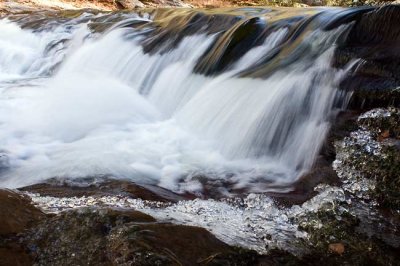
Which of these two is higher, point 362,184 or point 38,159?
point 362,184

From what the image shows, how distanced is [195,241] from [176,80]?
4.58 meters

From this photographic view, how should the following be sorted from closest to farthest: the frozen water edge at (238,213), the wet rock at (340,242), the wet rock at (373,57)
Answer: the wet rock at (340,242)
the frozen water edge at (238,213)
the wet rock at (373,57)

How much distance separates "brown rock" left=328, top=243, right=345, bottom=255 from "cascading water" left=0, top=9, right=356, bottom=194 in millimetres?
1097

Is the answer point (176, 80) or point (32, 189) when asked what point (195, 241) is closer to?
point (32, 189)

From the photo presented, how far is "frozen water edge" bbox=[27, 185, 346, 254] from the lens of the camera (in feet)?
8.06

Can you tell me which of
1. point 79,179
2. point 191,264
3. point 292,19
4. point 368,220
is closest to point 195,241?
point 191,264

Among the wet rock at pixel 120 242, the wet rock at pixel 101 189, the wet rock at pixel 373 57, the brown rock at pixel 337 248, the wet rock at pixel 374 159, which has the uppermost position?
the wet rock at pixel 373 57

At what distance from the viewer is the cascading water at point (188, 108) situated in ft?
13.1

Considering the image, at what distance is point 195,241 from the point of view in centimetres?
223

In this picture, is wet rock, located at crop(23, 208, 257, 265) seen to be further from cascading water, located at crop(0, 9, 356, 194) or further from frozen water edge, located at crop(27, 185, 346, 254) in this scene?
cascading water, located at crop(0, 9, 356, 194)

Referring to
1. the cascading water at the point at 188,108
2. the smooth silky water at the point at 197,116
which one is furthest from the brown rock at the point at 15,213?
the cascading water at the point at 188,108

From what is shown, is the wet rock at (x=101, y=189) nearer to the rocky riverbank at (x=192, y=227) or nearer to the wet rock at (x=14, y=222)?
the rocky riverbank at (x=192, y=227)

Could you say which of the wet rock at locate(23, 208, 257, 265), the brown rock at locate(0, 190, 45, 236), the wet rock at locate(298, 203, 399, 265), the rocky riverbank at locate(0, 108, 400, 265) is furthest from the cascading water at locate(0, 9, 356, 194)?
the wet rock at locate(23, 208, 257, 265)

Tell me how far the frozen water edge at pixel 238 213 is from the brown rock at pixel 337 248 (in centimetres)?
18
